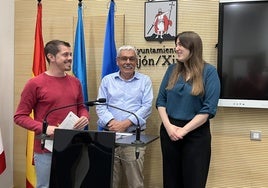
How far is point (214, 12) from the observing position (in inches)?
122

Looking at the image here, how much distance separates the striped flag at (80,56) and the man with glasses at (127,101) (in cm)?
34

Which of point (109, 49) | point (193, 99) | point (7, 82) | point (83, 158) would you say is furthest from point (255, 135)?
point (7, 82)

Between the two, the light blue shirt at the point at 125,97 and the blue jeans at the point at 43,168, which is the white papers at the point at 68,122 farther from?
the light blue shirt at the point at 125,97

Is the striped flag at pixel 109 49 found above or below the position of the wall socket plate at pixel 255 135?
above

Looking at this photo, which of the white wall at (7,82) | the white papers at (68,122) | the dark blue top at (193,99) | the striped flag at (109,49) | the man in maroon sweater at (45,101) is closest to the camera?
the white papers at (68,122)

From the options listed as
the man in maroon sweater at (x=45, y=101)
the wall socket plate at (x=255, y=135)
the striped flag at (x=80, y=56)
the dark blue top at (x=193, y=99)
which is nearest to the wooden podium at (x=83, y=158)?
the man in maroon sweater at (x=45, y=101)

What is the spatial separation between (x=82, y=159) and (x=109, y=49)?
1442mm

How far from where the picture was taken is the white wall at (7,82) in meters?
3.53

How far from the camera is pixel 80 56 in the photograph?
329 cm

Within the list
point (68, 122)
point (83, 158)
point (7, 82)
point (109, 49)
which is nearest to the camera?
point (83, 158)

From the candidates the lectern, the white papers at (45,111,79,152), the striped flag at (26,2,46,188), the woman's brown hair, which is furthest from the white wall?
the woman's brown hair

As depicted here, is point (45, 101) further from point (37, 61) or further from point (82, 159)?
point (37, 61)

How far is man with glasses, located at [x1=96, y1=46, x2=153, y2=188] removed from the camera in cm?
287

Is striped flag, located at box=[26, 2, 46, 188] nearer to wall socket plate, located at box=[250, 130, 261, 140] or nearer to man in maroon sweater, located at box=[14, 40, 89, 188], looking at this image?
man in maroon sweater, located at box=[14, 40, 89, 188]
